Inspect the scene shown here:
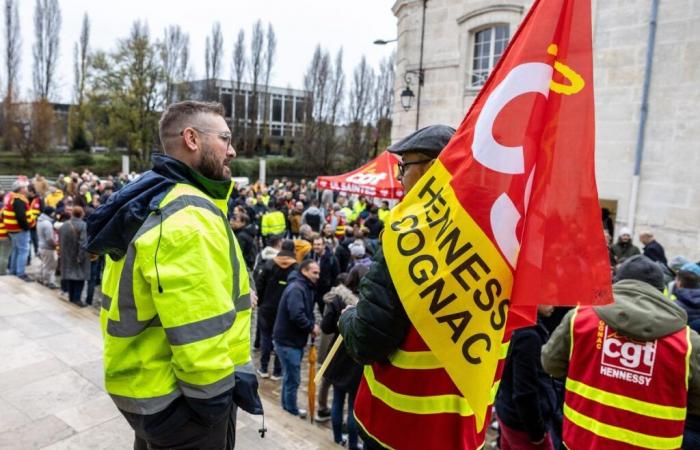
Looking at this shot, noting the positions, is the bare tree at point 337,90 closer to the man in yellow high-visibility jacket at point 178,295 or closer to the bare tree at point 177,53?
the bare tree at point 177,53

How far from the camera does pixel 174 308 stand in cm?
184

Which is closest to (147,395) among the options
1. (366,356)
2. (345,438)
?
(366,356)

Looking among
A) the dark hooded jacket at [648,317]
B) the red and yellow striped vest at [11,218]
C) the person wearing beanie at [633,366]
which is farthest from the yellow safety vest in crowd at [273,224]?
the dark hooded jacket at [648,317]

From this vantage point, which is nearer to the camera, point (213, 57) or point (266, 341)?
point (266, 341)

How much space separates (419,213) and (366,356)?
23.7 inches

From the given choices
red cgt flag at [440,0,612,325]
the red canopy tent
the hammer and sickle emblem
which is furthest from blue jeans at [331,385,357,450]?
the red canopy tent

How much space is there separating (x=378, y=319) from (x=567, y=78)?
114 cm

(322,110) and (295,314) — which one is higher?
(322,110)

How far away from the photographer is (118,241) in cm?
204

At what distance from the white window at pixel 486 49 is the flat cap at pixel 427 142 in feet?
41.1

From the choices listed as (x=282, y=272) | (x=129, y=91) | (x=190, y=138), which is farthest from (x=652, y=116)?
(x=129, y=91)

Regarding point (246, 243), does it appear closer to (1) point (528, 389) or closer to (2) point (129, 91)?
(1) point (528, 389)

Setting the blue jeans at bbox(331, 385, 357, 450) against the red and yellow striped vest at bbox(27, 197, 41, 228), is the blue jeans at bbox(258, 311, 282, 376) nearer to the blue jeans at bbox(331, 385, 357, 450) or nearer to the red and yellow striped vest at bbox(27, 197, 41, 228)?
the blue jeans at bbox(331, 385, 357, 450)

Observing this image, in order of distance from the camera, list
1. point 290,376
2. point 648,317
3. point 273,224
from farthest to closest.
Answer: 1. point 273,224
2. point 290,376
3. point 648,317
